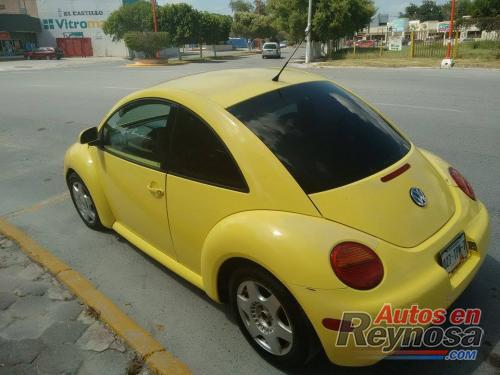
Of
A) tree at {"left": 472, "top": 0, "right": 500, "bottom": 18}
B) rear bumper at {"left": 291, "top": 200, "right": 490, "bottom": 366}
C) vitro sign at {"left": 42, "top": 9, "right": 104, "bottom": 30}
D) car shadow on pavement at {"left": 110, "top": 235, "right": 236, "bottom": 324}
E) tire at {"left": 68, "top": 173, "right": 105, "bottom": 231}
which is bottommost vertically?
car shadow on pavement at {"left": 110, "top": 235, "right": 236, "bottom": 324}

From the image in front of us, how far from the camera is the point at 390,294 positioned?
2.02m

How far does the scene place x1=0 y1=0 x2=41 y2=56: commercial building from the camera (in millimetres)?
56438

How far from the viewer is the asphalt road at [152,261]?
8.59 ft

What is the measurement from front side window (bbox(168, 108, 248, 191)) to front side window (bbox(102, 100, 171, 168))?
0.50ft

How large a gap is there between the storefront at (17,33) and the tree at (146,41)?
25.9 meters

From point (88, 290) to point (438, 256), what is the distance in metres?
2.48

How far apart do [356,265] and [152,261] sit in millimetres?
2162

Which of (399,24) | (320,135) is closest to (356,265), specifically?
(320,135)

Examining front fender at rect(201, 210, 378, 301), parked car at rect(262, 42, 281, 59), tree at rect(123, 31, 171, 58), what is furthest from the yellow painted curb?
parked car at rect(262, 42, 281, 59)

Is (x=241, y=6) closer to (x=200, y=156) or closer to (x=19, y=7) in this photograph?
(x=19, y=7)

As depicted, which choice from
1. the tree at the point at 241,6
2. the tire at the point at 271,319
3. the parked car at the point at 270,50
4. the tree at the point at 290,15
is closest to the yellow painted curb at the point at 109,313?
the tire at the point at 271,319

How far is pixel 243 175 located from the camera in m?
2.37

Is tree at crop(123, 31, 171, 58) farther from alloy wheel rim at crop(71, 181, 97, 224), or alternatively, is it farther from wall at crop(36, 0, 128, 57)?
alloy wheel rim at crop(71, 181, 97, 224)

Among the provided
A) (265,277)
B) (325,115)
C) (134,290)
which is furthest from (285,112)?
(134,290)
